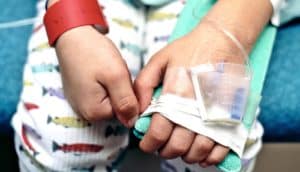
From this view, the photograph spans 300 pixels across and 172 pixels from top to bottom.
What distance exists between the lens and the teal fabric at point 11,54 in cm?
87

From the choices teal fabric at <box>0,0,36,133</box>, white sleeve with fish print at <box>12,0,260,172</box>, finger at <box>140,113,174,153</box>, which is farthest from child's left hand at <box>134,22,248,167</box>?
teal fabric at <box>0,0,36,133</box>

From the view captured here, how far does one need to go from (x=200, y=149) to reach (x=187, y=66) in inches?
4.3

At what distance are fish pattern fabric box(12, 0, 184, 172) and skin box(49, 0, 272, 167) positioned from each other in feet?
0.12

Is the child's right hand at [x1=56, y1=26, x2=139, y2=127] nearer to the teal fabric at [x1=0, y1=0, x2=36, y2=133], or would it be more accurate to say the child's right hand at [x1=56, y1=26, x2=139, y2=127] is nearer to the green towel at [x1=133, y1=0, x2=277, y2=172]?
the green towel at [x1=133, y1=0, x2=277, y2=172]

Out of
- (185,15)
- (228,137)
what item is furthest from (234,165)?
(185,15)

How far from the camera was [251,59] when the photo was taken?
0.81 metres

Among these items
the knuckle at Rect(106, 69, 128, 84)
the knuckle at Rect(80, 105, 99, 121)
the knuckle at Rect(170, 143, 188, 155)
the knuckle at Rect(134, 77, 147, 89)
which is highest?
the knuckle at Rect(106, 69, 128, 84)

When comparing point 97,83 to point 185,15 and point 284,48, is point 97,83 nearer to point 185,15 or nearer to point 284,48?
point 185,15

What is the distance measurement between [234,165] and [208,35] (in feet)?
0.59

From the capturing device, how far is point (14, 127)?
0.83m

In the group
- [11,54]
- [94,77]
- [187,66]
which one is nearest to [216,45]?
[187,66]

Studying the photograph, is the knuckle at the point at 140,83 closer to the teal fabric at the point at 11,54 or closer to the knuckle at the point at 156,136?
the knuckle at the point at 156,136

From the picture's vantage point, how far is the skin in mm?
688

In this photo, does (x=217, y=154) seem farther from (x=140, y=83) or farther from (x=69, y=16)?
(x=69, y=16)
